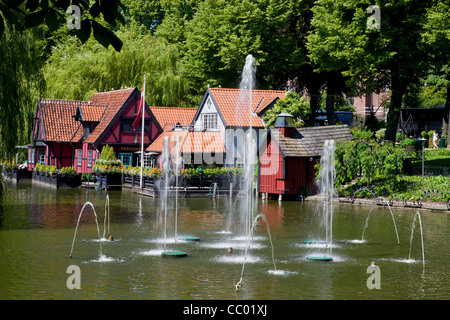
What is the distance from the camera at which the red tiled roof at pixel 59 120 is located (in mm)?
55062

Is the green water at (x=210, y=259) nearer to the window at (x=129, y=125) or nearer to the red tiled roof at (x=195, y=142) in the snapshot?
the red tiled roof at (x=195, y=142)

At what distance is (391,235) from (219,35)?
3652 centimetres

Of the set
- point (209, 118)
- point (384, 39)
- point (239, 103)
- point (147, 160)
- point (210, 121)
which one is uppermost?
point (384, 39)

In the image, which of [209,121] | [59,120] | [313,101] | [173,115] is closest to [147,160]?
[209,121]

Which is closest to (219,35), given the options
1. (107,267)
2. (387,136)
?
(387,136)

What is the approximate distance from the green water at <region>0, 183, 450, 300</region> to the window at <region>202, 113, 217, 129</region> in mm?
20303

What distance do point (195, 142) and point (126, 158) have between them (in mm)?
6661

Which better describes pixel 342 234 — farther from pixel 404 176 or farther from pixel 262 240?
pixel 404 176

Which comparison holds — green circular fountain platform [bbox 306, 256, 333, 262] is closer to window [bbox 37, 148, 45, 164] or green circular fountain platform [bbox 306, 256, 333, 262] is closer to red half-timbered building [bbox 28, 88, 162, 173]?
red half-timbered building [bbox 28, 88, 162, 173]

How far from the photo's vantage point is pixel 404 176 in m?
39.5

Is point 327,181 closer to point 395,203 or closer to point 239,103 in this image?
point 395,203

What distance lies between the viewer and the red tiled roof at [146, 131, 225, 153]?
163ft

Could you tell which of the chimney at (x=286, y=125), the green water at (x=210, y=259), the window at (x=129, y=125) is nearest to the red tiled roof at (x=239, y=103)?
the window at (x=129, y=125)

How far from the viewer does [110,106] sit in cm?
5359
